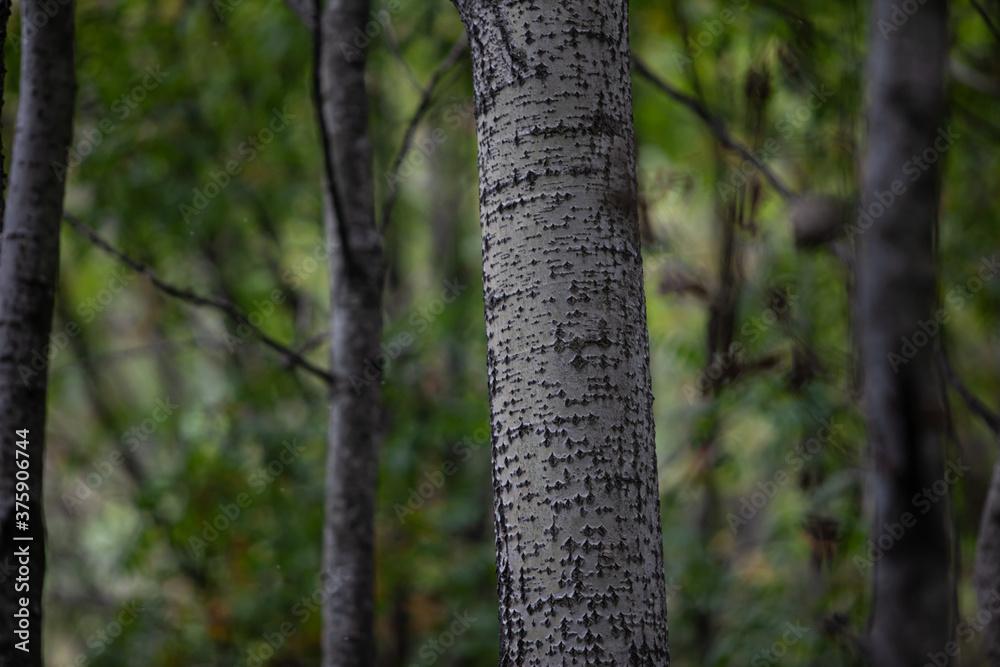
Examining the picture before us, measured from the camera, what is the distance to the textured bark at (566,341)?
3.90ft

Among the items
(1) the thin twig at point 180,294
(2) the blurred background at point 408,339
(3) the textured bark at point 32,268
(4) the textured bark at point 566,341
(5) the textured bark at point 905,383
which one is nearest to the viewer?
(5) the textured bark at point 905,383

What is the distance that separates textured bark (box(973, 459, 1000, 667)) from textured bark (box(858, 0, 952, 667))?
174cm

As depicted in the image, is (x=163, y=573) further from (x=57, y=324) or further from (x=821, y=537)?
(x=821, y=537)

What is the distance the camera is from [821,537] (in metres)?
1.55

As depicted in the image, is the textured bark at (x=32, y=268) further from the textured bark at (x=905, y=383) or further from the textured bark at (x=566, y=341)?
the textured bark at (x=905, y=383)

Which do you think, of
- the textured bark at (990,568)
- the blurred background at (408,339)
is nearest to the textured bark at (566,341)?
the textured bark at (990,568)

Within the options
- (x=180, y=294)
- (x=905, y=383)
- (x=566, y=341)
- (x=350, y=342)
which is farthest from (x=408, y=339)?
(x=905, y=383)

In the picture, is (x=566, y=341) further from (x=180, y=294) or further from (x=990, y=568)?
(x=990, y=568)

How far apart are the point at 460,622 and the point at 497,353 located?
3549 millimetres

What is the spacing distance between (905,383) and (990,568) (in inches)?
73.9

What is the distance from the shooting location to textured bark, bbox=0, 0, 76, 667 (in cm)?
192

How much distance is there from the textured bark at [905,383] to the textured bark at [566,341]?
399 millimetres

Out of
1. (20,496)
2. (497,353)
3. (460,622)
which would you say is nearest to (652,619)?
(497,353)

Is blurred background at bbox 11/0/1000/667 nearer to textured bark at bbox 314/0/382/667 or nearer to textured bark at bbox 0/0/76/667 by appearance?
textured bark at bbox 314/0/382/667
